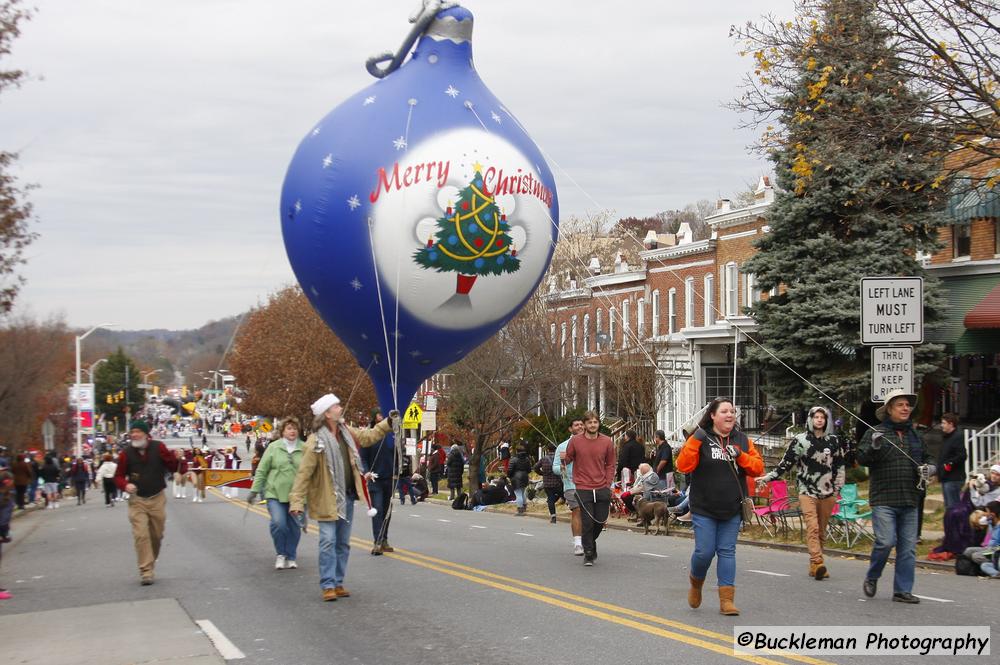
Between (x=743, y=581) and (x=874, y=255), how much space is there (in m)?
15.8

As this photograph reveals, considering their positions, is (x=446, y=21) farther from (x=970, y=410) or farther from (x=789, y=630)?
(x=970, y=410)

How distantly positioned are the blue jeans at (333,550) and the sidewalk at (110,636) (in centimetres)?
128

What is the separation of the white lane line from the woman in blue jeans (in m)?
3.65

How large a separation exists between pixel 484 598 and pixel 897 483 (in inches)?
150

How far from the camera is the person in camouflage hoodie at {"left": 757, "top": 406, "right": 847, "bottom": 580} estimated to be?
39.2 ft

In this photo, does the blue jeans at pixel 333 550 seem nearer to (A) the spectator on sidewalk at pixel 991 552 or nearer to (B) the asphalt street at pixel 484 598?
(B) the asphalt street at pixel 484 598

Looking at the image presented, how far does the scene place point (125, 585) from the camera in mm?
12891

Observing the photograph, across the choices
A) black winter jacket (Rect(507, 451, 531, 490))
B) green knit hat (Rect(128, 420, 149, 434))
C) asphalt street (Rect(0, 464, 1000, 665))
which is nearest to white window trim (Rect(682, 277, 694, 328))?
black winter jacket (Rect(507, 451, 531, 490))

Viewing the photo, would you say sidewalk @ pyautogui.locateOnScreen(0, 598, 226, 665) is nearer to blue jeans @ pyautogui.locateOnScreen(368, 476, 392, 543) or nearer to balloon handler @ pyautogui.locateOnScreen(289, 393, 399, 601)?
balloon handler @ pyautogui.locateOnScreen(289, 393, 399, 601)

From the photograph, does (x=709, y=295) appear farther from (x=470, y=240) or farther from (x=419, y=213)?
(x=419, y=213)

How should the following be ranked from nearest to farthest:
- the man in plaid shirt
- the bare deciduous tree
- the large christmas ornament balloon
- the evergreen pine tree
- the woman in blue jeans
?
the woman in blue jeans
the man in plaid shirt
the large christmas ornament balloon
the evergreen pine tree
the bare deciduous tree

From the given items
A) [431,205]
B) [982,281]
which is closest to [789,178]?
[982,281]

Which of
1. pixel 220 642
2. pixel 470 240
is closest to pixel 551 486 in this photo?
pixel 470 240

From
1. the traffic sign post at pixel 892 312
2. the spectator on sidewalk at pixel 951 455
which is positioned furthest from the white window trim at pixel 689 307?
the traffic sign post at pixel 892 312
